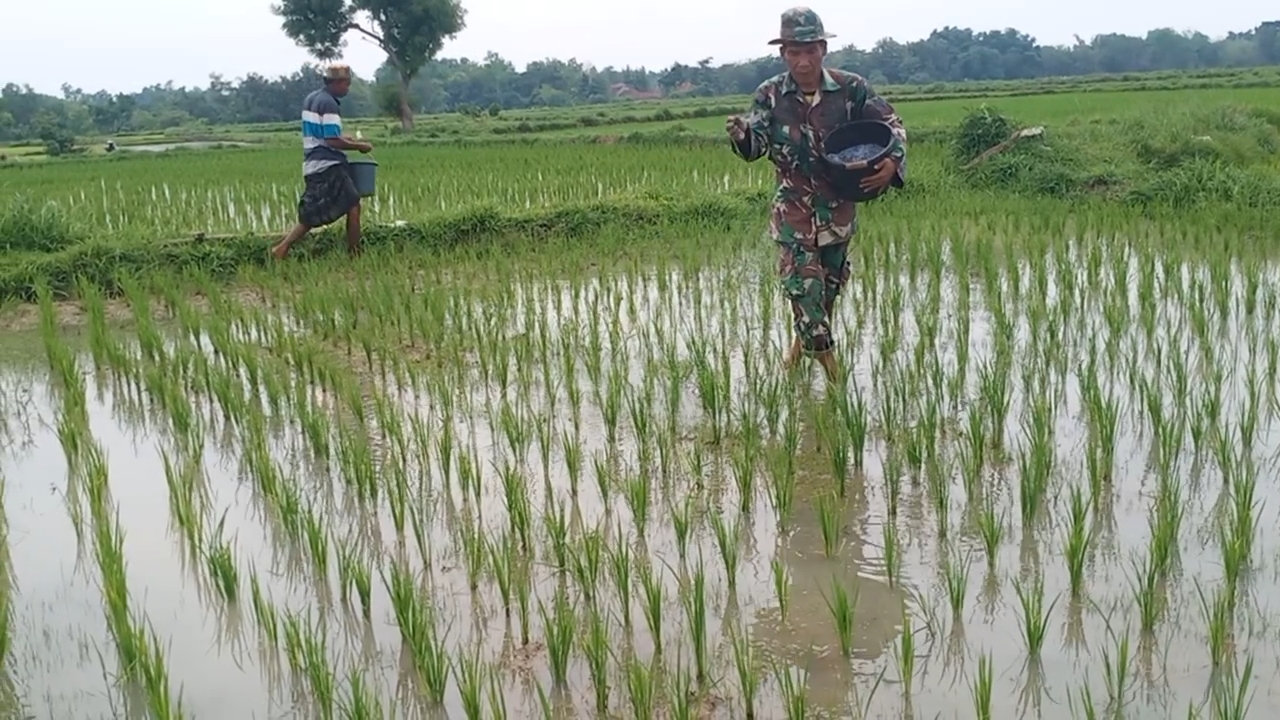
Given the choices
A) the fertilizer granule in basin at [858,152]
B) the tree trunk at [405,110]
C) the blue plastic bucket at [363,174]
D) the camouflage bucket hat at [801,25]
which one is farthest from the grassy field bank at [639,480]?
the tree trunk at [405,110]

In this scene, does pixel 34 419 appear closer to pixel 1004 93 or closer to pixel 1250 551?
pixel 1250 551

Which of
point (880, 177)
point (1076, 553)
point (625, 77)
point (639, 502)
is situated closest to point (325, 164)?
point (880, 177)

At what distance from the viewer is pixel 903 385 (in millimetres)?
3711

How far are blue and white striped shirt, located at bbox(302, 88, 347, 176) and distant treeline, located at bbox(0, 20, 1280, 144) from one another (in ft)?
98.3

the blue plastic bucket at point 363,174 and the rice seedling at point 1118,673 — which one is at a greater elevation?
the blue plastic bucket at point 363,174

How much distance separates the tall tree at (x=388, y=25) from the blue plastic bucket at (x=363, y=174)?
20.1 meters

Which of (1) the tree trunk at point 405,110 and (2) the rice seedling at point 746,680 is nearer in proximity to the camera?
(2) the rice seedling at point 746,680

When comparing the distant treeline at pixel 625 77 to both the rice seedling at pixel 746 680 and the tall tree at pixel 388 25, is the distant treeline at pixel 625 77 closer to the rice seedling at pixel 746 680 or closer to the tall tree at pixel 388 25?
the tall tree at pixel 388 25

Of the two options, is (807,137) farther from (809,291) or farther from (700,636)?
(700,636)

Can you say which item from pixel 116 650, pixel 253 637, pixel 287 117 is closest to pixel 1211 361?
pixel 253 637

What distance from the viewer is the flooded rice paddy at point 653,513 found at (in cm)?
223

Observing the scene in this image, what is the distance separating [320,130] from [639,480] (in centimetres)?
421

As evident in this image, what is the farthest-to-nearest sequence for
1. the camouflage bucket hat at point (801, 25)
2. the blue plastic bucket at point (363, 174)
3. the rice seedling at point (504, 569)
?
the blue plastic bucket at point (363, 174) < the camouflage bucket hat at point (801, 25) < the rice seedling at point (504, 569)

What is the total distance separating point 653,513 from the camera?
311 cm
